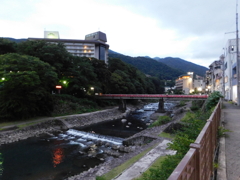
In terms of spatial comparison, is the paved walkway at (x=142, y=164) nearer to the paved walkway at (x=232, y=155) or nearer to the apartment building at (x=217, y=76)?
the paved walkway at (x=232, y=155)

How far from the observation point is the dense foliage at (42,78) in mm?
24875

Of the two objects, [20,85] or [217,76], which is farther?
[217,76]

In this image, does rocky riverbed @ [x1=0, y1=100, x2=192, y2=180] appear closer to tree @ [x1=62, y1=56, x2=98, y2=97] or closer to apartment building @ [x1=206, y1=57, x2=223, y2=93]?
tree @ [x1=62, y1=56, x2=98, y2=97]

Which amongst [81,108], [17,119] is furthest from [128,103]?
[17,119]

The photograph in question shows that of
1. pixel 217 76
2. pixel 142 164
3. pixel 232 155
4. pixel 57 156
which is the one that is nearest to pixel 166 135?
pixel 142 164

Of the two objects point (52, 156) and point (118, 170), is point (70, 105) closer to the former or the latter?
point (52, 156)

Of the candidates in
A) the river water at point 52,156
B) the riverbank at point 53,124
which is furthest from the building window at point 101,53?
the river water at point 52,156

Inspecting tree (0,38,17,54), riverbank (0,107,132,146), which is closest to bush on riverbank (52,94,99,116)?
riverbank (0,107,132,146)

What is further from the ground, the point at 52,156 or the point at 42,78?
the point at 42,78

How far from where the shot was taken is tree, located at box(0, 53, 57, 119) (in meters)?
23.7

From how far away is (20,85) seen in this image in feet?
80.4

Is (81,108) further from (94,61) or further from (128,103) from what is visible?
(128,103)

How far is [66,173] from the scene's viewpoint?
41.8ft

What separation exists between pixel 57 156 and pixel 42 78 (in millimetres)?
15798
